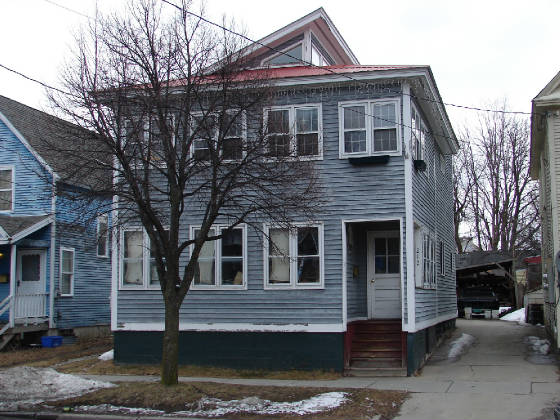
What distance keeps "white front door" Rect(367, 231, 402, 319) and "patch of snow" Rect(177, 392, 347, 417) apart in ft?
18.8

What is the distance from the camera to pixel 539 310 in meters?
25.6

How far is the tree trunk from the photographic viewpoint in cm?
1131

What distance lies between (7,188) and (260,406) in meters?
15.6

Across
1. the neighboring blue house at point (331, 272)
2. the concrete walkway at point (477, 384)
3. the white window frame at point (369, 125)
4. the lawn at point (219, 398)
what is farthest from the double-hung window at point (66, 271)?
the white window frame at point (369, 125)

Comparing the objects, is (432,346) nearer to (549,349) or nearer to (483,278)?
(549,349)

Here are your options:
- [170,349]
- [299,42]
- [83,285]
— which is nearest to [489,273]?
[83,285]

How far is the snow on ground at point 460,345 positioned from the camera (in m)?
17.3

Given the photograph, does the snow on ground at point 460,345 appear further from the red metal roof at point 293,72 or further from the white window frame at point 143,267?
the white window frame at point 143,267

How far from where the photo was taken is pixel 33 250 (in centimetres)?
2234

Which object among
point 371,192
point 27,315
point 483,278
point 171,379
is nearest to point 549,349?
point 371,192

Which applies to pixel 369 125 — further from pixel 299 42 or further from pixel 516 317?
pixel 516 317

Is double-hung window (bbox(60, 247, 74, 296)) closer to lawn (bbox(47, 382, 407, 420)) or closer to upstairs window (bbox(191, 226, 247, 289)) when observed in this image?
upstairs window (bbox(191, 226, 247, 289))

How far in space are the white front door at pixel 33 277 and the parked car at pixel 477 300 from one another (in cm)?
2041

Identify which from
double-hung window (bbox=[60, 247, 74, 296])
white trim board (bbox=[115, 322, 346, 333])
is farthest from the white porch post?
white trim board (bbox=[115, 322, 346, 333])
